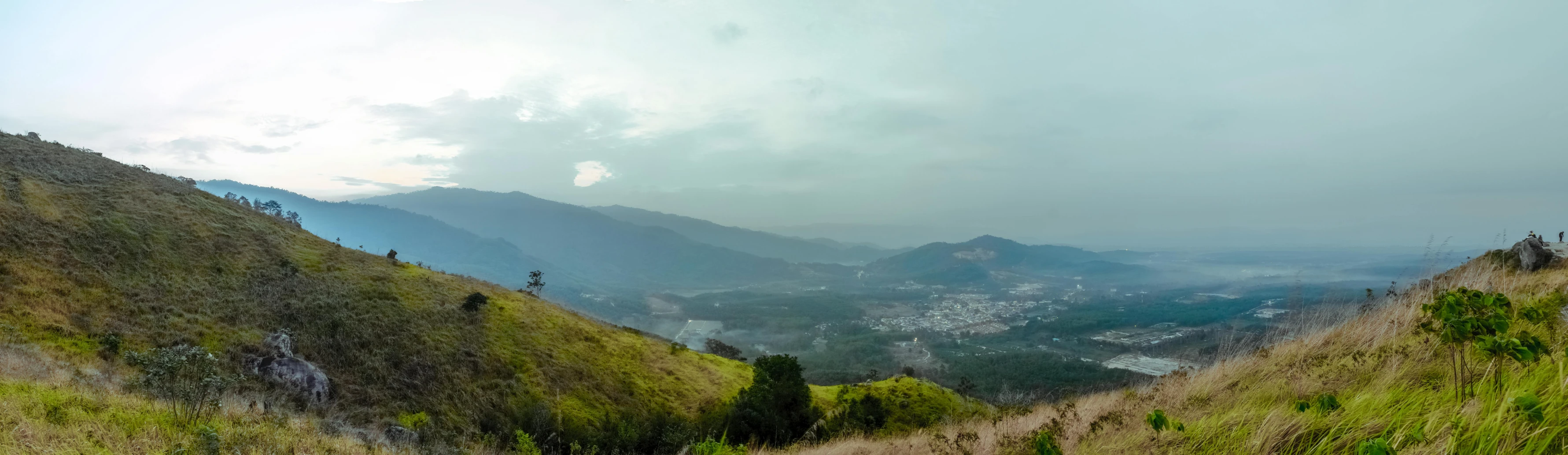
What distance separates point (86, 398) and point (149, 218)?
27.6 m

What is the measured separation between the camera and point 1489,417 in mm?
2891

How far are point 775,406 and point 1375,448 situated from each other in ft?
64.4

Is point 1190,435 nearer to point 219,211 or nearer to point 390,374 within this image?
point 390,374

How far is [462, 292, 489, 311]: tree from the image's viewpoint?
26.4 meters

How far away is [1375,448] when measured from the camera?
2312 mm

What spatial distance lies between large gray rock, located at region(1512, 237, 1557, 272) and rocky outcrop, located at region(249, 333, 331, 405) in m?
32.4

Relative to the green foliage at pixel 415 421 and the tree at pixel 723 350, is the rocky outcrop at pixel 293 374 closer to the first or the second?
the green foliage at pixel 415 421

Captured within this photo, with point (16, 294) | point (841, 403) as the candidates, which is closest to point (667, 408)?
point (841, 403)

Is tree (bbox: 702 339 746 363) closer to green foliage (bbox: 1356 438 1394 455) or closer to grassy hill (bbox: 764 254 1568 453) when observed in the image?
grassy hill (bbox: 764 254 1568 453)

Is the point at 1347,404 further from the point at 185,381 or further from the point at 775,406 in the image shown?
the point at 775,406

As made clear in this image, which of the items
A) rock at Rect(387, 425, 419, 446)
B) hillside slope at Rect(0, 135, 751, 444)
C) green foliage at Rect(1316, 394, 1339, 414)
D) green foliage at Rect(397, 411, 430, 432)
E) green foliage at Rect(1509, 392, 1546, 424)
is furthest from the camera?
hillside slope at Rect(0, 135, 751, 444)

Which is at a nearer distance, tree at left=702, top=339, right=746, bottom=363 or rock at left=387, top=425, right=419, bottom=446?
rock at left=387, top=425, right=419, bottom=446

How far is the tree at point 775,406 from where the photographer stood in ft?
65.2

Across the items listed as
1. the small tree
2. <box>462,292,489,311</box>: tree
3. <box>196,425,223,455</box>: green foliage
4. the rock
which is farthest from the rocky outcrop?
<box>196,425,223,455</box>: green foliage
